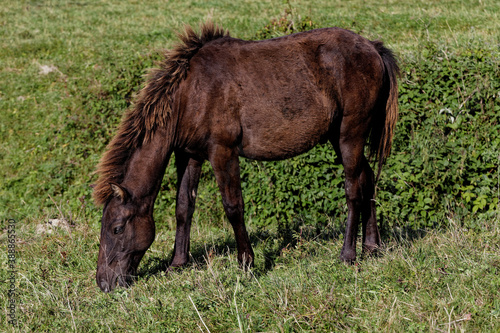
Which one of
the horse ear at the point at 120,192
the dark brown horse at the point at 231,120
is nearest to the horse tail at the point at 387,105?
the dark brown horse at the point at 231,120

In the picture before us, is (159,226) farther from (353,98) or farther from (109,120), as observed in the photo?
(353,98)

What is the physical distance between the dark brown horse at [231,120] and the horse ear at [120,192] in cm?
1

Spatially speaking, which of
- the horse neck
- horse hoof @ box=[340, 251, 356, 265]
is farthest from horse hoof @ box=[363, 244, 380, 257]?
the horse neck

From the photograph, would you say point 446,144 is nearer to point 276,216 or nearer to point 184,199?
point 276,216

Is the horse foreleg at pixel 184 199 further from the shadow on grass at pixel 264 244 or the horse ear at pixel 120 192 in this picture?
the horse ear at pixel 120 192

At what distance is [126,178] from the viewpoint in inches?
186

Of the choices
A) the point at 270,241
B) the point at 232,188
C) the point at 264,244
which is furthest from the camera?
the point at 270,241

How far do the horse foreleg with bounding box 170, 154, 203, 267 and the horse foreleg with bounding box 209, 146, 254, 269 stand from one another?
544 millimetres

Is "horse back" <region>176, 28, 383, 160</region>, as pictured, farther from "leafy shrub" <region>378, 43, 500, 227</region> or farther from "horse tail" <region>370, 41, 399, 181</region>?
"leafy shrub" <region>378, 43, 500, 227</region>

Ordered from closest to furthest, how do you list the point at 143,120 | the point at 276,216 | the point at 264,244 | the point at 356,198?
the point at 143,120
the point at 356,198
the point at 264,244
the point at 276,216

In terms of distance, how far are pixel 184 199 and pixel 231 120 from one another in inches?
44.8

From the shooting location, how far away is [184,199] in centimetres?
539

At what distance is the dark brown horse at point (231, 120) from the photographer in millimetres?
4699

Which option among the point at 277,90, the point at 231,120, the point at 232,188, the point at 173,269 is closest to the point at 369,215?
the point at 232,188
